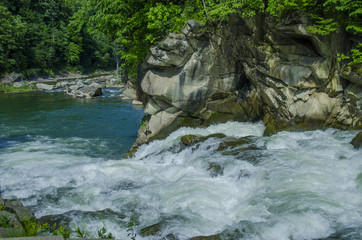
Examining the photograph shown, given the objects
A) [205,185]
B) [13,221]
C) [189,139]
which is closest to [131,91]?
[189,139]

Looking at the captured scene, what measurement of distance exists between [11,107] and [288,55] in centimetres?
2513

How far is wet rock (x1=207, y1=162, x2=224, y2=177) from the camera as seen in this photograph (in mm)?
10250

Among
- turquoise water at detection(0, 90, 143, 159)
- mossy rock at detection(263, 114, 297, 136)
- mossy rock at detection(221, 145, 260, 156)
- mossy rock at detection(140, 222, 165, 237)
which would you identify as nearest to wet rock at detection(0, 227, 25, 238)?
mossy rock at detection(140, 222, 165, 237)

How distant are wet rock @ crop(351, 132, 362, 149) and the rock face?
1.56 m

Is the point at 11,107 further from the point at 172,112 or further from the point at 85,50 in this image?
the point at 85,50

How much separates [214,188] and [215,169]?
1098 mm

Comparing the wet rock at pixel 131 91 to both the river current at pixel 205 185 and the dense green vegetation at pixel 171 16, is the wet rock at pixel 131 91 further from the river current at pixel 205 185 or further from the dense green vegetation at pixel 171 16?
the river current at pixel 205 185

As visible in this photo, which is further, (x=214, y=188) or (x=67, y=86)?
(x=67, y=86)

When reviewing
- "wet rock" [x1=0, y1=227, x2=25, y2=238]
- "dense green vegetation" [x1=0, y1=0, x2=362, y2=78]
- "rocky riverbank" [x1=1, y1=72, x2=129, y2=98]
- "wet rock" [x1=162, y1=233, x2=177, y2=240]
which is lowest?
"rocky riverbank" [x1=1, y1=72, x2=129, y2=98]

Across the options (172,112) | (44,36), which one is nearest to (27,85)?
(44,36)

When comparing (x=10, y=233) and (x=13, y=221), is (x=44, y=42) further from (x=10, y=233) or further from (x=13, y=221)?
(x=10, y=233)

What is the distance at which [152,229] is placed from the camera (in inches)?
289

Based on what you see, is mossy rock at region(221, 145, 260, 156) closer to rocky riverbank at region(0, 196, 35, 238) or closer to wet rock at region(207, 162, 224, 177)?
wet rock at region(207, 162, 224, 177)

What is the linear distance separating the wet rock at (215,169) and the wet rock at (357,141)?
4.69 meters
